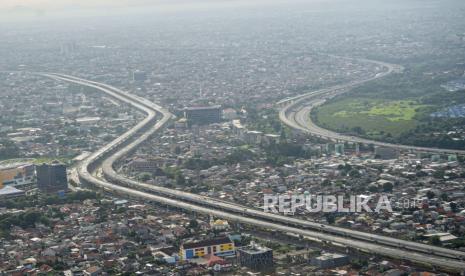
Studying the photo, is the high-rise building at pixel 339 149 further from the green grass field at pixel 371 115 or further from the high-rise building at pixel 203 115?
the high-rise building at pixel 203 115

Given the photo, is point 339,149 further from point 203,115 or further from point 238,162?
point 203,115

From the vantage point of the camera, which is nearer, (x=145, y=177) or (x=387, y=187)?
(x=387, y=187)

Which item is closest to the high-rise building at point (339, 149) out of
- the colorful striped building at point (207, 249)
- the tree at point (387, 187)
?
the tree at point (387, 187)

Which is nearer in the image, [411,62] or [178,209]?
[178,209]

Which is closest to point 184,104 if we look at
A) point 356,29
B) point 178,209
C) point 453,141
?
point 453,141

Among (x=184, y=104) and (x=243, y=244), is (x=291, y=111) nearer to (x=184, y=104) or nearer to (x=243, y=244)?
(x=184, y=104)

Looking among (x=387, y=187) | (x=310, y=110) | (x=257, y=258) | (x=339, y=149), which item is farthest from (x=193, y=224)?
(x=310, y=110)

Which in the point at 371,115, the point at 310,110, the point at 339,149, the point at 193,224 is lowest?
the point at 310,110
